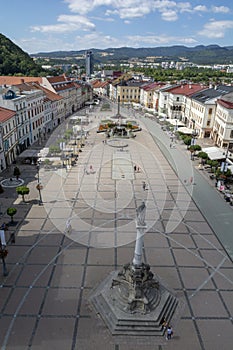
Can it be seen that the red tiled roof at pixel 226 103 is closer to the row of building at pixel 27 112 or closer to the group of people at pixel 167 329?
the row of building at pixel 27 112

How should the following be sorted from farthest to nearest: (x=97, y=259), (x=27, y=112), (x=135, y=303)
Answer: (x=27, y=112) → (x=97, y=259) → (x=135, y=303)

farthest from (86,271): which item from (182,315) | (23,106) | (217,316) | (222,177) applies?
(23,106)

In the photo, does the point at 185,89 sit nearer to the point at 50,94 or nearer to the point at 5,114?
A: the point at 50,94

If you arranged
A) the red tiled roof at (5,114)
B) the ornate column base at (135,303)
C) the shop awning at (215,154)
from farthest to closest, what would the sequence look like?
the shop awning at (215,154), the red tiled roof at (5,114), the ornate column base at (135,303)

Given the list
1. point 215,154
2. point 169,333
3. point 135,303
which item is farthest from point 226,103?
point 169,333

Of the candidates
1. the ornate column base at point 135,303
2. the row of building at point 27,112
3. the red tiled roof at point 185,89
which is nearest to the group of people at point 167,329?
the ornate column base at point 135,303

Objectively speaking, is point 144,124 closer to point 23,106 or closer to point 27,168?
point 23,106

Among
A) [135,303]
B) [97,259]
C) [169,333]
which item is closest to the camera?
[169,333]

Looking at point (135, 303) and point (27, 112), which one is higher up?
point (27, 112)
